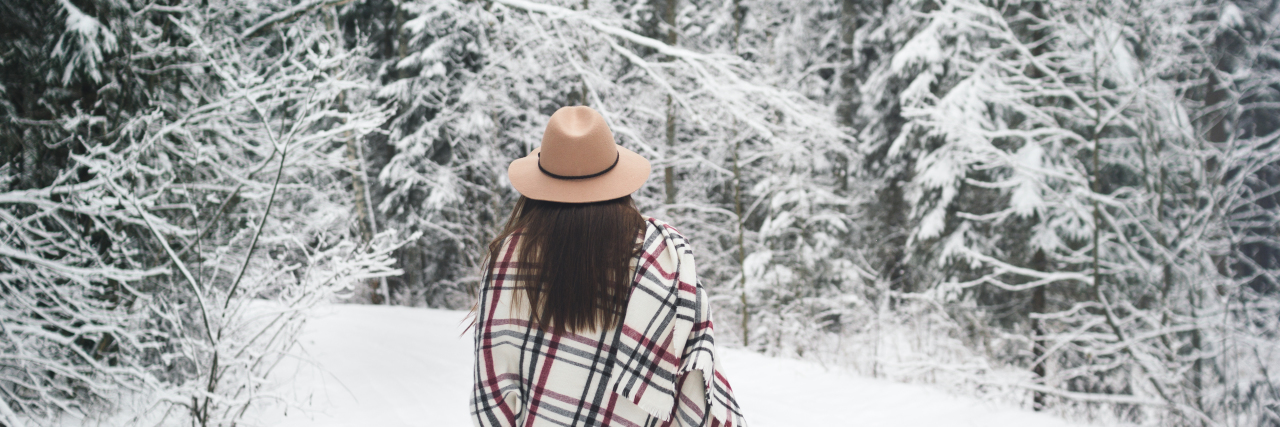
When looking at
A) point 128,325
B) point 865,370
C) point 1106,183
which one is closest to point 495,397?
point 128,325

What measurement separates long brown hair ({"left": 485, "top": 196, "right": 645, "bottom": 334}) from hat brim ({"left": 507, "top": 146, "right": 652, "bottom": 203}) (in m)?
0.03

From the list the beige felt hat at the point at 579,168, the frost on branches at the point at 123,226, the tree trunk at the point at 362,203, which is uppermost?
the beige felt hat at the point at 579,168

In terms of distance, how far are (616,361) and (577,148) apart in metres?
0.55

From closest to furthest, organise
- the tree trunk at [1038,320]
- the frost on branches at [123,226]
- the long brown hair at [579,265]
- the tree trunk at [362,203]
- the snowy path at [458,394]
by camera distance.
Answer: the long brown hair at [579,265]
the frost on branches at [123,226]
the snowy path at [458,394]
the tree trunk at [1038,320]
the tree trunk at [362,203]

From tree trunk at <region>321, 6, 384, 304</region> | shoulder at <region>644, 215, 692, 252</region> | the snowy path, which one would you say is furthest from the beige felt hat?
tree trunk at <region>321, 6, 384, 304</region>

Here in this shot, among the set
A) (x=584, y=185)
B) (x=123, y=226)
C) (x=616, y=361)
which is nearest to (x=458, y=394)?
(x=123, y=226)

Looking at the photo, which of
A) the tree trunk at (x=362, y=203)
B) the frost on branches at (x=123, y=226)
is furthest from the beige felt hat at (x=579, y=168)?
the tree trunk at (x=362, y=203)

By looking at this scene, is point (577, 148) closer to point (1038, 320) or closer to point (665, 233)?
point (665, 233)

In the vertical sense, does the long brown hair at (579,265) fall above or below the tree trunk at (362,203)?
above

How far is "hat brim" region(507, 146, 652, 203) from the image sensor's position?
4.85 ft

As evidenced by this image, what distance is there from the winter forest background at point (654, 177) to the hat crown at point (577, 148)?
6.71 feet

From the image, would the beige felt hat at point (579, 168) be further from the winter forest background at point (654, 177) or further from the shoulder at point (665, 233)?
the winter forest background at point (654, 177)

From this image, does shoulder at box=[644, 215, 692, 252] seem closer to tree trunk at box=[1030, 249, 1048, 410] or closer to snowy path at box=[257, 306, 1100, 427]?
snowy path at box=[257, 306, 1100, 427]

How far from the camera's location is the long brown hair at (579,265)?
1453mm
